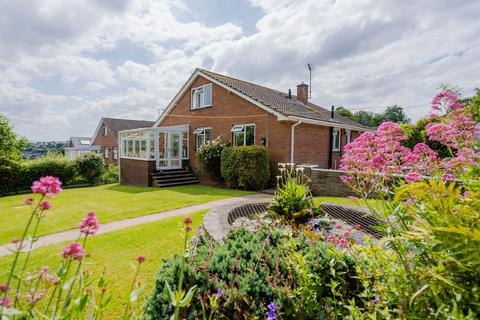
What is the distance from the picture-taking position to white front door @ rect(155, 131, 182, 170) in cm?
1601

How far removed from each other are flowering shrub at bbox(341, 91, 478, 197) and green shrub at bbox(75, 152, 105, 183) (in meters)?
19.6

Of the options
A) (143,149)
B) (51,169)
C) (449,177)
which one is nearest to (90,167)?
(51,169)

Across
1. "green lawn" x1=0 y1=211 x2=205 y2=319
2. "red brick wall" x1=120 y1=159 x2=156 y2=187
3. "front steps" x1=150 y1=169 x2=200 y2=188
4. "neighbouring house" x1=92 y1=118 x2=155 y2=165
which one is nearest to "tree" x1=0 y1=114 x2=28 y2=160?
"red brick wall" x1=120 y1=159 x2=156 y2=187

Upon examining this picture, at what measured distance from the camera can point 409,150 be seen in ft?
8.00

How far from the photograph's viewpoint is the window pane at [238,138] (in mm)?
13750

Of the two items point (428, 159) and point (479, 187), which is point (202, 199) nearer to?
point (428, 159)

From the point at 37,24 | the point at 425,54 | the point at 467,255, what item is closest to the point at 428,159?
the point at 467,255

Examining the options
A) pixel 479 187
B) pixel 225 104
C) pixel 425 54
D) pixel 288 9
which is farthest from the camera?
pixel 225 104

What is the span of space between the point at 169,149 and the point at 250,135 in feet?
20.2

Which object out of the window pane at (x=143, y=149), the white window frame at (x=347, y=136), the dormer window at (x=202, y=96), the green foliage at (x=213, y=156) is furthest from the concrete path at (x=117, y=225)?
the white window frame at (x=347, y=136)

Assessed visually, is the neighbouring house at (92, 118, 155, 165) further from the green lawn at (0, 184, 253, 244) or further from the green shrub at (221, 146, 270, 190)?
the green shrub at (221, 146, 270, 190)

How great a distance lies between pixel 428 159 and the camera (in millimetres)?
2336

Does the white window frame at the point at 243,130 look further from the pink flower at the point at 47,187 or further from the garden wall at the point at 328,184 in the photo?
the pink flower at the point at 47,187

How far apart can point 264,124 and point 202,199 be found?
17.9 ft
